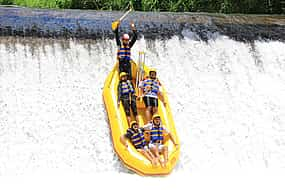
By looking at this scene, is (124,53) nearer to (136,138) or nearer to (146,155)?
(136,138)

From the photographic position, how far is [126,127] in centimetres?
717

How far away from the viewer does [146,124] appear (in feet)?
24.3

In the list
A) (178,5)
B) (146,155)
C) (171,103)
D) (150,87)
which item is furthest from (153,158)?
(178,5)

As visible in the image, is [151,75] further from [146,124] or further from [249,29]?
[249,29]

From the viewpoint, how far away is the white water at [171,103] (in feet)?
22.9

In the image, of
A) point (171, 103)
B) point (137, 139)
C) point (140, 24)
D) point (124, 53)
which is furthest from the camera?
point (140, 24)

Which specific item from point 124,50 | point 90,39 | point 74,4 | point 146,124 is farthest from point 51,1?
point 146,124

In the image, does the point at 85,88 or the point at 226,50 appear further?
the point at 226,50

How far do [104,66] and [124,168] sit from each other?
74.5 inches

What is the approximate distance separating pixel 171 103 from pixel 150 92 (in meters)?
0.54

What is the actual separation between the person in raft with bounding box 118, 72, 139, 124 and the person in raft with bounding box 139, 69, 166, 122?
0.53ft

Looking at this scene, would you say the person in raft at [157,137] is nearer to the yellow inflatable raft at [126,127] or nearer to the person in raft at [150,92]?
the yellow inflatable raft at [126,127]

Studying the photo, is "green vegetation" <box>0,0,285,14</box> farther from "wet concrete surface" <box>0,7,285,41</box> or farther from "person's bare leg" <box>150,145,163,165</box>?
"person's bare leg" <box>150,145,163,165</box>

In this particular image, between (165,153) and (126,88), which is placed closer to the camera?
(165,153)
